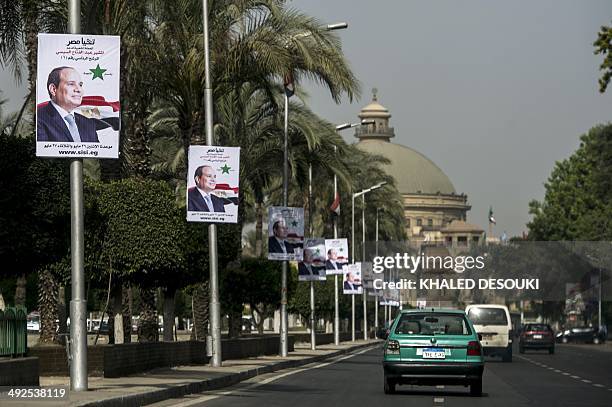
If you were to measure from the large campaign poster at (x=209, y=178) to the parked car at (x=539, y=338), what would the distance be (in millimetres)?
35661

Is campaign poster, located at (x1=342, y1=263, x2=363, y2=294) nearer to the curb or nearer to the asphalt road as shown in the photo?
the curb

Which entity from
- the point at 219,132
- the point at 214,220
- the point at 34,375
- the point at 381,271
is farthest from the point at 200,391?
the point at 381,271

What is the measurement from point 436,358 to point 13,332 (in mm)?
7594

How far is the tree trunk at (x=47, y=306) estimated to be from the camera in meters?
34.1

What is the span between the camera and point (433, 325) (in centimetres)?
2580

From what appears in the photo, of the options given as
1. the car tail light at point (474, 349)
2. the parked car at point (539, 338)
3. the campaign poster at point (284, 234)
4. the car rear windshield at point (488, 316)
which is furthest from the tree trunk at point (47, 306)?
the parked car at point (539, 338)

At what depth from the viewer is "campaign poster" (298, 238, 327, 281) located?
53562mm

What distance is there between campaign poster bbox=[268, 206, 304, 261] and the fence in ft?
63.2

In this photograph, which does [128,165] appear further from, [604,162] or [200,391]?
[604,162]

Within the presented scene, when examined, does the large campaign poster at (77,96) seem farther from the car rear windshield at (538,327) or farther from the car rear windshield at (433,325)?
the car rear windshield at (538,327)

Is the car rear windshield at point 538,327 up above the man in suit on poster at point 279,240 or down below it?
below

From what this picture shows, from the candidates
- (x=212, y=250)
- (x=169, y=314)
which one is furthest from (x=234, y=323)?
(x=212, y=250)

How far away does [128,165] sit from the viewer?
39.6m

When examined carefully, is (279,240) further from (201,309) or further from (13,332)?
(13,332)
